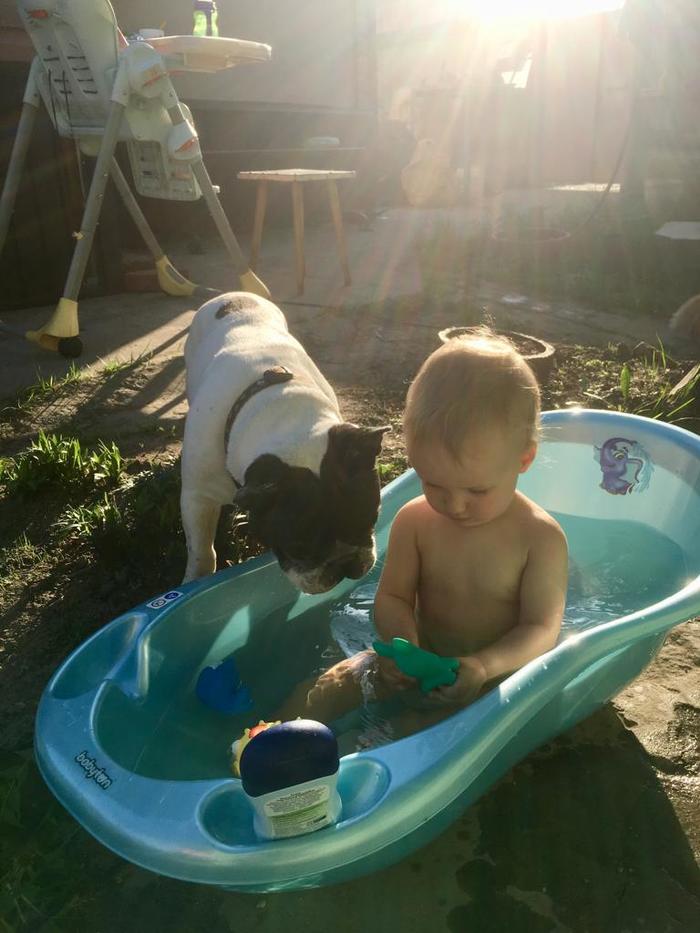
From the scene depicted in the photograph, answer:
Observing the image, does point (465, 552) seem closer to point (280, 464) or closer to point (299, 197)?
point (280, 464)

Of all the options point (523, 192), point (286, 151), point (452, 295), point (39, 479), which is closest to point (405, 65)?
point (523, 192)

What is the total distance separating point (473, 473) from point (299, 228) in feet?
17.9

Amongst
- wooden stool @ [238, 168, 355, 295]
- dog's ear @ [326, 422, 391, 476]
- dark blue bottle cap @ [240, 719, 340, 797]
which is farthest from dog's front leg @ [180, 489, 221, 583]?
wooden stool @ [238, 168, 355, 295]

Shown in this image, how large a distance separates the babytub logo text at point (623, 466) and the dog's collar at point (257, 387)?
1399mm

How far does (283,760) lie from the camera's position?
1.43 meters

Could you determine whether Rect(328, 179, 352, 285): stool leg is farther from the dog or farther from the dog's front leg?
the dog's front leg

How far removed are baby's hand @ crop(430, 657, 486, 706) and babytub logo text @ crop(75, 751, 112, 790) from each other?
0.78 meters

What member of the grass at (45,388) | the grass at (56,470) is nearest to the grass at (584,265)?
the grass at (45,388)

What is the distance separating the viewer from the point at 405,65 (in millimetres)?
21609

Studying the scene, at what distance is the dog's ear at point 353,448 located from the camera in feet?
7.61

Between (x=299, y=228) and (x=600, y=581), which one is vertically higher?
(x=299, y=228)

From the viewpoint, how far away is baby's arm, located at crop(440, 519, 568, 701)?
6.89 ft

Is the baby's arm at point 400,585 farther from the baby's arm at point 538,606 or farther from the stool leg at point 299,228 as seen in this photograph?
the stool leg at point 299,228

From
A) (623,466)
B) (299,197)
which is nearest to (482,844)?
(623,466)
